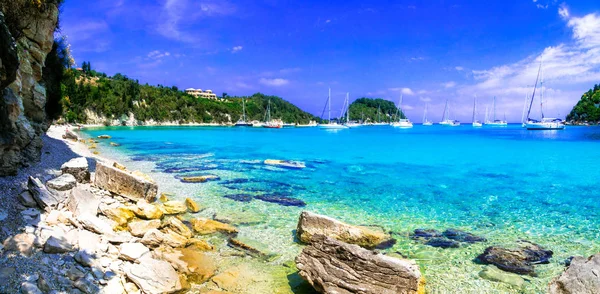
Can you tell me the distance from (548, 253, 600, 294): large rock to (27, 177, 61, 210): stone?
12199 mm

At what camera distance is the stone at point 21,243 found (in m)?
6.47

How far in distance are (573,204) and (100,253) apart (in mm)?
20306

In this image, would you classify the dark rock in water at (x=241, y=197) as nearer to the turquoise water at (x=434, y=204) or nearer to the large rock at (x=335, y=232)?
the turquoise water at (x=434, y=204)

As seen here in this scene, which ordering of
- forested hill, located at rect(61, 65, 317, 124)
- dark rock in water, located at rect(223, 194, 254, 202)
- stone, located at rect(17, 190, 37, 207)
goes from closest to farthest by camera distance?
1. stone, located at rect(17, 190, 37, 207)
2. dark rock in water, located at rect(223, 194, 254, 202)
3. forested hill, located at rect(61, 65, 317, 124)

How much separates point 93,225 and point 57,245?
1.86 meters

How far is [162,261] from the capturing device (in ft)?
25.4

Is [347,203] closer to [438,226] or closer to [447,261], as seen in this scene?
[438,226]

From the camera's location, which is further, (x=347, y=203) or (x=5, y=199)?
(x=347, y=203)

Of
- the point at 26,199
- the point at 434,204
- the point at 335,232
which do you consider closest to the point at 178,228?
the point at 26,199

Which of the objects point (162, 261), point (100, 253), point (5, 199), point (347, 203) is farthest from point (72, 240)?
point (347, 203)

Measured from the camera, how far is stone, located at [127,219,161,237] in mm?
9649

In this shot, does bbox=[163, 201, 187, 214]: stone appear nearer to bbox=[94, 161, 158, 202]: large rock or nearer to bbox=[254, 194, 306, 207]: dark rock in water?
bbox=[94, 161, 158, 202]: large rock

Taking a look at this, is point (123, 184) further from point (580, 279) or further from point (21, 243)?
point (580, 279)

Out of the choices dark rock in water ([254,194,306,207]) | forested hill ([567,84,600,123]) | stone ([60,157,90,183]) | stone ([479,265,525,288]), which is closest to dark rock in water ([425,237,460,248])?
stone ([479,265,525,288])
